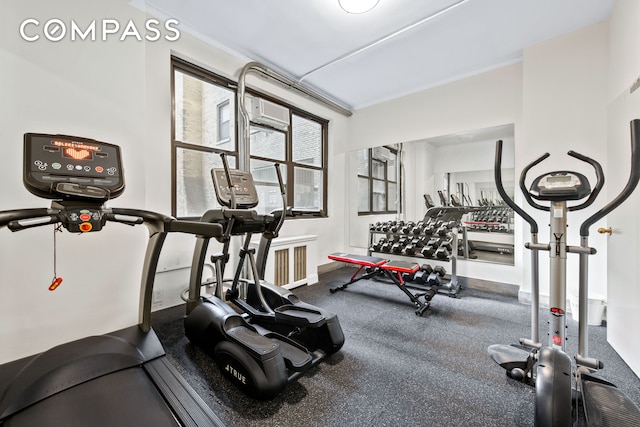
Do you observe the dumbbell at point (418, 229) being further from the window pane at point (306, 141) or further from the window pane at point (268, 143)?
the window pane at point (268, 143)

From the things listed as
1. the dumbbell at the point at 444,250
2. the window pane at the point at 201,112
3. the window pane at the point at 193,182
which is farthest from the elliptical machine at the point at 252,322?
the dumbbell at the point at 444,250

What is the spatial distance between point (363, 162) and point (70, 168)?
4224 millimetres

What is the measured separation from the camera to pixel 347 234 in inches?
201

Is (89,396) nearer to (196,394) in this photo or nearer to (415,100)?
(196,394)

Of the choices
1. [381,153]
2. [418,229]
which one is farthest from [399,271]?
Result: [381,153]

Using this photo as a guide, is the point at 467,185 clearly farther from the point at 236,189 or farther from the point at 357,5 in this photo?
the point at 236,189

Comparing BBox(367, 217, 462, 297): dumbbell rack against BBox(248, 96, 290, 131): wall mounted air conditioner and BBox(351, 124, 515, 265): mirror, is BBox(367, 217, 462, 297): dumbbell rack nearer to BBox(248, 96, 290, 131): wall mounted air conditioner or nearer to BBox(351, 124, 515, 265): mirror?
BBox(351, 124, 515, 265): mirror

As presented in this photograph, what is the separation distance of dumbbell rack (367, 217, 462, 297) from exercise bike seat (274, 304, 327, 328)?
2174 millimetres

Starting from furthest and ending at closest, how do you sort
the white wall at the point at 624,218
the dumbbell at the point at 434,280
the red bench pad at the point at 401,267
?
1. the dumbbell at the point at 434,280
2. the red bench pad at the point at 401,267
3. the white wall at the point at 624,218

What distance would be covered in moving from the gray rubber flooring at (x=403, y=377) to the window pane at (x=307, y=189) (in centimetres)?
215

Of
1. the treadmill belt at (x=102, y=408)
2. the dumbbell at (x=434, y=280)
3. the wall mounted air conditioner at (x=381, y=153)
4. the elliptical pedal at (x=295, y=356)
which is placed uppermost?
the wall mounted air conditioner at (x=381, y=153)

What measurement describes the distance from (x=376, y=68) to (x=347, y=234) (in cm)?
286

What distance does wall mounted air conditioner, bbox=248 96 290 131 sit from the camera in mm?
3555

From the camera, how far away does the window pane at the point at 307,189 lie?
436 centimetres
